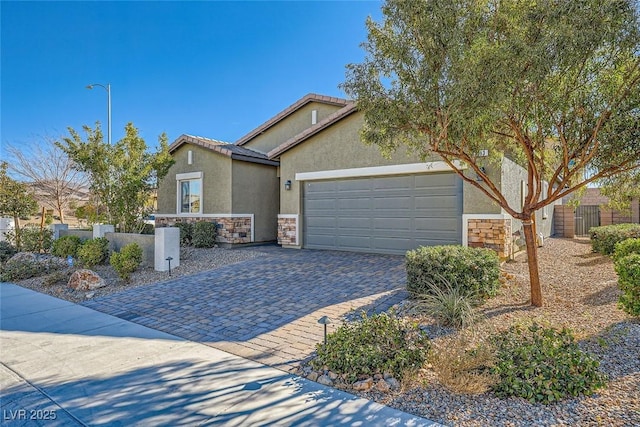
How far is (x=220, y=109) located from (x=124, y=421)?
18.5 metres

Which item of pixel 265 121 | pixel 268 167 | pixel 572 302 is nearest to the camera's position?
pixel 572 302

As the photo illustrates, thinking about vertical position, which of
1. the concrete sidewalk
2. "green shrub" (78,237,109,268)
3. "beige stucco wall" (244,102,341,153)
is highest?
"beige stucco wall" (244,102,341,153)

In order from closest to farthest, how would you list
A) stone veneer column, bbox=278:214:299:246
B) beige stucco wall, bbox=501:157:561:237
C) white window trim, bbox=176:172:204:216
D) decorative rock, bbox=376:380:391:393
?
decorative rock, bbox=376:380:391:393
beige stucco wall, bbox=501:157:561:237
stone veneer column, bbox=278:214:299:246
white window trim, bbox=176:172:204:216

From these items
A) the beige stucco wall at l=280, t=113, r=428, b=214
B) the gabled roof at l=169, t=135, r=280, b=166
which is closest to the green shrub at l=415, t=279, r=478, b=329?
the beige stucco wall at l=280, t=113, r=428, b=214

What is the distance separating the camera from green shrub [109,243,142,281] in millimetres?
8641

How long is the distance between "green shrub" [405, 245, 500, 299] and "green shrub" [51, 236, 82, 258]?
10525mm

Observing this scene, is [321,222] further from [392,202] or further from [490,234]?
[490,234]

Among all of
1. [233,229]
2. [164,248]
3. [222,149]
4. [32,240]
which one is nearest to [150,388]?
[164,248]

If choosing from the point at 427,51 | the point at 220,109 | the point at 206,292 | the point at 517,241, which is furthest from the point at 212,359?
the point at 220,109

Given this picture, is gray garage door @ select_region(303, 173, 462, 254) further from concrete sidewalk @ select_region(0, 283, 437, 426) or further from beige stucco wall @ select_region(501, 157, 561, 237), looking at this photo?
concrete sidewalk @ select_region(0, 283, 437, 426)

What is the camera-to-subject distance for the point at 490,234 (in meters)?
9.62

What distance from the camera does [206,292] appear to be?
754cm

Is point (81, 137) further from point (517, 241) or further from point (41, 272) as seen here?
point (517, 241)

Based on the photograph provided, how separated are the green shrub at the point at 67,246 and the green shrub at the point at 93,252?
4.12ft
